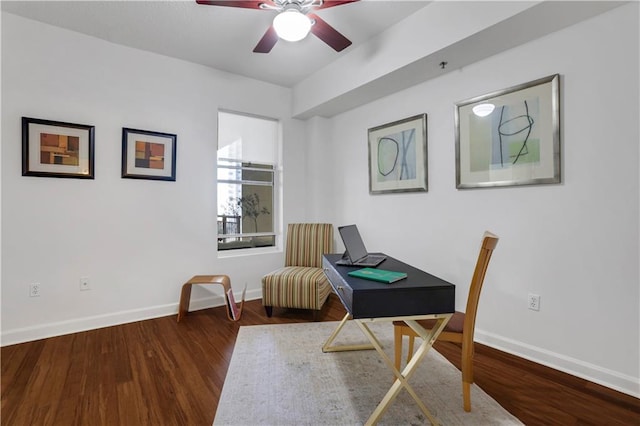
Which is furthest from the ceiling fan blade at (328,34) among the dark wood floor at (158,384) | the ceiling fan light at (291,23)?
the dark wood floor at (158,384)

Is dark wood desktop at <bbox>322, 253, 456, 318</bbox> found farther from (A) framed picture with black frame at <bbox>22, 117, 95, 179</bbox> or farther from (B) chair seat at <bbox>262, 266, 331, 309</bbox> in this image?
(A) framed picture with black frame at <bbox>22, 117, 95, 179</bbox>

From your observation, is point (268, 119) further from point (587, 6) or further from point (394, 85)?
point (587, 6)

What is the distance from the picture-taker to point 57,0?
8.18 ft

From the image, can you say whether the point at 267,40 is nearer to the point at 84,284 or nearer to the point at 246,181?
the point at 246,181

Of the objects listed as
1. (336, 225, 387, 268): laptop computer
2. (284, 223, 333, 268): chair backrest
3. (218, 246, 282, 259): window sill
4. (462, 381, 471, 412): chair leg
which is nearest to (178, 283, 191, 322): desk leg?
(218, 246, 282, 259): window sill

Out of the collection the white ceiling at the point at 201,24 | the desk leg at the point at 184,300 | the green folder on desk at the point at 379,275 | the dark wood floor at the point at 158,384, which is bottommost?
the dark wood floor at the point at 158,384

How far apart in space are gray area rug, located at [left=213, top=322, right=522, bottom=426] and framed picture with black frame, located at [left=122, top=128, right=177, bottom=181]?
203 cm

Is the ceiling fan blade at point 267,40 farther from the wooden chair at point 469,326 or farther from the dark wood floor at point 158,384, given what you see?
the dark wood floor at point 158,384

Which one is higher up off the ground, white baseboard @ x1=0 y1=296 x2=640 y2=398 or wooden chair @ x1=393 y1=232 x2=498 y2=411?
wooden chair @ x1=393 y1=232 x2=498 y2=411

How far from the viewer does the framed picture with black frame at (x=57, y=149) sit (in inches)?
107

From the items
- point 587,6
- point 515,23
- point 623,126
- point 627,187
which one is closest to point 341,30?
point 515,23

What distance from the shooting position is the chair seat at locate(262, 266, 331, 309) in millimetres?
3164

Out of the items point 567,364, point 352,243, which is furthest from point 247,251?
point 567,364

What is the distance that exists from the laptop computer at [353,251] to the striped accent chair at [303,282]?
111 cm
